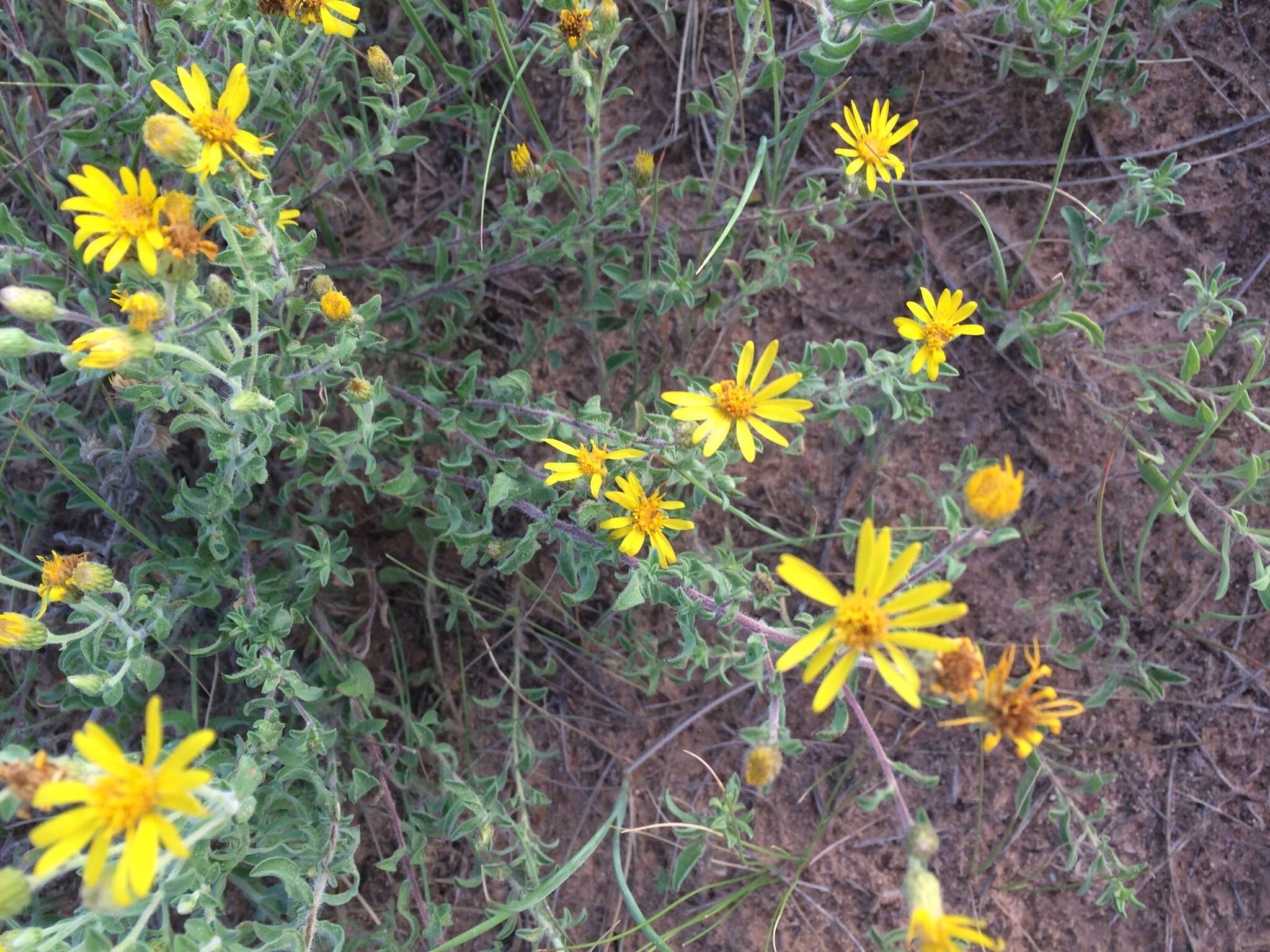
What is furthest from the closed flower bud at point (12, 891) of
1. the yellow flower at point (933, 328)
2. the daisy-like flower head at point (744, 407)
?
the yellow flower at point (933, 328)

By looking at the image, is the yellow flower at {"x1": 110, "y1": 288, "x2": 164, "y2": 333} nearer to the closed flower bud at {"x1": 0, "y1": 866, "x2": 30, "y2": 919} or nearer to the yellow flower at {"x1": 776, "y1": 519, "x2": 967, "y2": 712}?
the closed flower bud at {"x1": 0, "y1": 866, "x2": 30, "y2": 919}

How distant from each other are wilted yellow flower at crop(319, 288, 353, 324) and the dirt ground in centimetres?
143

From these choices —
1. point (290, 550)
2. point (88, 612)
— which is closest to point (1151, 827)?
point (290, 550)

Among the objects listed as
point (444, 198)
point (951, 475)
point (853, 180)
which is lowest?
point (951, 475)

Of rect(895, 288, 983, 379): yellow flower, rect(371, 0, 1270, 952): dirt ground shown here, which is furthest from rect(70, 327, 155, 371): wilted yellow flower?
rect(895, 288, 983, 379): yellow flower

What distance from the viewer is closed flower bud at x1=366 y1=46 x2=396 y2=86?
3.33 m

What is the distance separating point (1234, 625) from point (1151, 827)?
1.02 metres

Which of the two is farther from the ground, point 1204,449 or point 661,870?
point 1204,449

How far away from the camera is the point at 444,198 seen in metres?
4.65

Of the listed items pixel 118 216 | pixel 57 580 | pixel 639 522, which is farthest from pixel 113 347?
pixel 639 522

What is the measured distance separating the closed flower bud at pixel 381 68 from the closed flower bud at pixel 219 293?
109 cm

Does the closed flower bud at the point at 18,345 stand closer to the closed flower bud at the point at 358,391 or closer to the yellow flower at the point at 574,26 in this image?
the closed flower bud at the point at 358,391

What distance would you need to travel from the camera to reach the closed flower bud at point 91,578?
3.00m

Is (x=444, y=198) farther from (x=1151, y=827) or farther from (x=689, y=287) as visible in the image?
(x=1151, y=827)
